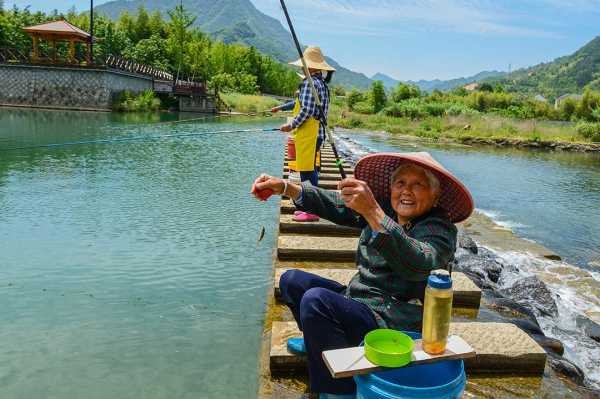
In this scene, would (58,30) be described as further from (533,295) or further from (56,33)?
(533,295)

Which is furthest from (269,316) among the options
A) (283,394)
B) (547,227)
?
(547,227)

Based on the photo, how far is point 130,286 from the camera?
13.5 ft

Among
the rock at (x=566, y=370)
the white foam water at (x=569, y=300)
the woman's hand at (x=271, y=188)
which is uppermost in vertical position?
the woman's hand at (x=271, y=188)

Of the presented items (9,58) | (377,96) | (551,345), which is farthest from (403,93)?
(551,345)

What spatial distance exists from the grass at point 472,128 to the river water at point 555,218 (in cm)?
630

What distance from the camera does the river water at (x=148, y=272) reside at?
2904 mm

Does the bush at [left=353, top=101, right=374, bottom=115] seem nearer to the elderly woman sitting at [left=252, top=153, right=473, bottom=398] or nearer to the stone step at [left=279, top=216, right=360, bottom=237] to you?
the stone step at [left=279, top=216, right=360, bottom=237]

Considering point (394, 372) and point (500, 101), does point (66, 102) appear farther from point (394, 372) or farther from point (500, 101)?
point (500, 101)

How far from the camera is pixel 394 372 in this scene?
6.17 feet

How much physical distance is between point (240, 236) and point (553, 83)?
217574 millimetres

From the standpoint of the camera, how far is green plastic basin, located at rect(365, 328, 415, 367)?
1.73 metres

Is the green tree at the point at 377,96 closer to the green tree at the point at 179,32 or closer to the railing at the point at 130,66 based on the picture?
the green tree at the point at 179,32

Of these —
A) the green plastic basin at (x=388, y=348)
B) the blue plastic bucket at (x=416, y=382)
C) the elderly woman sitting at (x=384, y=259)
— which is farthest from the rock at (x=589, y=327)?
the green plastic basin at (x=388, y=348)

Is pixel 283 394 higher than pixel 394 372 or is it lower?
lower
